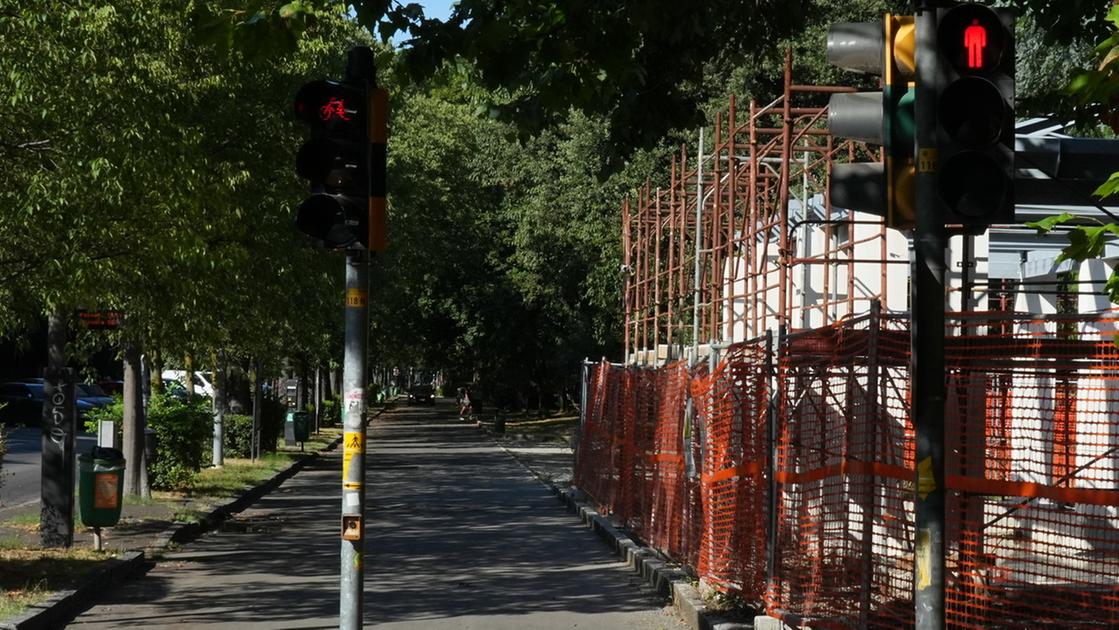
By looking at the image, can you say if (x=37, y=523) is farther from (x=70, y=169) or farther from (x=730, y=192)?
(x=730, y=192)

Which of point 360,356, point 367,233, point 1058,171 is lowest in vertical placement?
point 360,356

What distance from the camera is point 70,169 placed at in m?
12.3

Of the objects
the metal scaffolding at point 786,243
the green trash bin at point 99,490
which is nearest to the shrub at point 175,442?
the green trash bin at point 99,490

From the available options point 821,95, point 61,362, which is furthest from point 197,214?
point 821,95

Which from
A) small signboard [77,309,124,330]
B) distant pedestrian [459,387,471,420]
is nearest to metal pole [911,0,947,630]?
small signboard [77,309,124,330]

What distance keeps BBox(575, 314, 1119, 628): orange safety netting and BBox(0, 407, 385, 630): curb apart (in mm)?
3087

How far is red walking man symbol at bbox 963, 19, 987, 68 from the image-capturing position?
21.0ft

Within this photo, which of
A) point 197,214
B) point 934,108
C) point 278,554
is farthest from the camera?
point 278,554

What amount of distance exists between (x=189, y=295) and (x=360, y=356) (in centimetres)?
719

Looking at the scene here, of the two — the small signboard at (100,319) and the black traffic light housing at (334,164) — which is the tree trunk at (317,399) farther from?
the black traffic light housing at (334,164)

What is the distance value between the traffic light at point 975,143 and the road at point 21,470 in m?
11.3

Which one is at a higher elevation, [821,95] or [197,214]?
[821,95]

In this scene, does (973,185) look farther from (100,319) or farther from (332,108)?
(100,319)

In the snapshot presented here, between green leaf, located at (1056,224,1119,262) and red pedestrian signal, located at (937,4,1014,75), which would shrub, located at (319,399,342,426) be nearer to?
red pedestrian signal, located at (937,4,1014,75)
